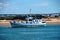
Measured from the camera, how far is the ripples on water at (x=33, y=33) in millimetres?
1883

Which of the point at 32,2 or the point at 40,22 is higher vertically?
the point at 32,2

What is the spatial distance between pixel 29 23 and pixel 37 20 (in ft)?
0.40

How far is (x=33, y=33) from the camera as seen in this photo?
1.90 m

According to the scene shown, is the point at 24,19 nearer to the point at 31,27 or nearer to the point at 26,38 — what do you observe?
the point at 31,27

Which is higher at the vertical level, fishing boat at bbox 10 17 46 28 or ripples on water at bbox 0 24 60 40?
fishing boat at bbox 10 17 46 28

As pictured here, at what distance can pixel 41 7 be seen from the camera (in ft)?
6.32

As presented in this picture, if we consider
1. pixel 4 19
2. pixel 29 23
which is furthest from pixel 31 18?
pixel 4 19

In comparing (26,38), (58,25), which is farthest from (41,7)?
(26,38)

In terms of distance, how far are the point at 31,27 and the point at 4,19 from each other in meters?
0.40

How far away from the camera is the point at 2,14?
1921 mm

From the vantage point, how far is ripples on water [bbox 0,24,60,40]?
6.18 feet

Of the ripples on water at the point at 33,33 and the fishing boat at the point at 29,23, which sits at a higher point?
the fishing boat at the point at 29,23

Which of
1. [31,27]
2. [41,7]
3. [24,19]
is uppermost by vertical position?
[41,7]

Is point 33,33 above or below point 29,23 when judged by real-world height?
below
